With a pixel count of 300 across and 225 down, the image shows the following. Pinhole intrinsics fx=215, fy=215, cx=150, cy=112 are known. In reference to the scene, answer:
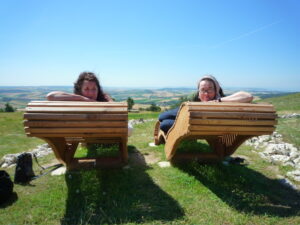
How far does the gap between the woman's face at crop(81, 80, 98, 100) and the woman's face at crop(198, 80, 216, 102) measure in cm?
252

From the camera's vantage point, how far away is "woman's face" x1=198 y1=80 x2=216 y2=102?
4.90 m

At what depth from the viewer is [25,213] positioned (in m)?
3.44

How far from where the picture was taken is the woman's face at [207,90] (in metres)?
4.90

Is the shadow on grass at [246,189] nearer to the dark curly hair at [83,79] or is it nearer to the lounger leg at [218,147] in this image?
the lounger leg at [218,147]

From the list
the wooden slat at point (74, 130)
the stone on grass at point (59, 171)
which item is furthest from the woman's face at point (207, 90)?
the stone on grass at point (59, 171)

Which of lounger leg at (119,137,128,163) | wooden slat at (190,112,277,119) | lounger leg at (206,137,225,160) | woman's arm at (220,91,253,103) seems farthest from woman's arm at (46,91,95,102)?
lounger leg at (206,137,225,160)

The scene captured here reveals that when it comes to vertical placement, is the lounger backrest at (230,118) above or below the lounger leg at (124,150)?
above

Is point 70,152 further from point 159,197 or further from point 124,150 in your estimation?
point 159,197

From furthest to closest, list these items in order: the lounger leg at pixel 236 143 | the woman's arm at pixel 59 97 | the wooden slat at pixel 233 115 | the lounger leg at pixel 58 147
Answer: the lounger leg at pixel 236 143, the lounger leg at pixel 58 147, the woman's arm at pixel 59 97, the wooden slat at pixel 233 115

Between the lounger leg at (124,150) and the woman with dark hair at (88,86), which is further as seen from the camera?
the woman with dark hair at (88,86)

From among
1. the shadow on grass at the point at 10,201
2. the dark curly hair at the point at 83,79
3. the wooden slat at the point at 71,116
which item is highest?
the dark curly hair at the point at 83,79

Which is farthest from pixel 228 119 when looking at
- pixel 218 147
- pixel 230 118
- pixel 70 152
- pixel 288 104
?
pixel 288 104

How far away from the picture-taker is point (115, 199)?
12.5 feet

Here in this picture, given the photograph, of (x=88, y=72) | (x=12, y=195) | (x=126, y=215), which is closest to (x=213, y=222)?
(x=126, y=215)
